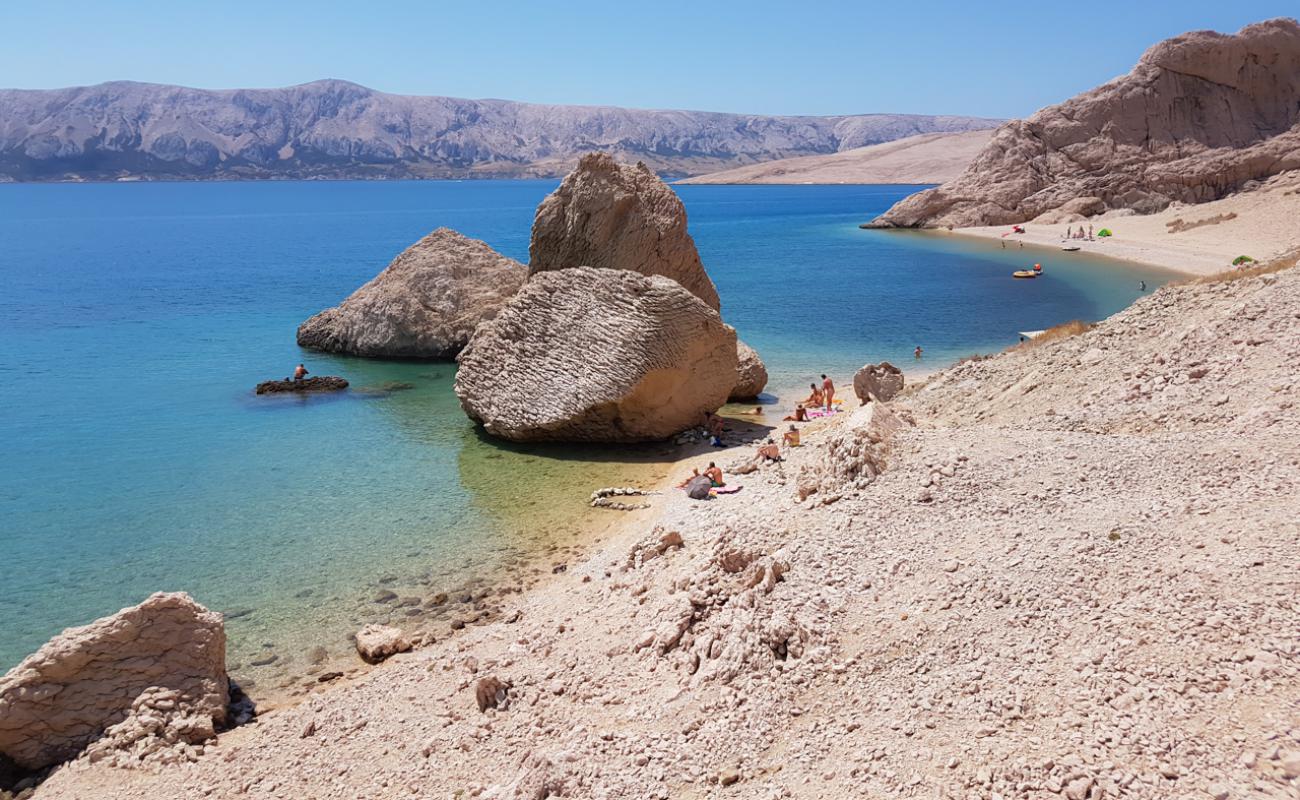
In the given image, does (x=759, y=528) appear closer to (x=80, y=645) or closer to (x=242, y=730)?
(x=242, y=730)

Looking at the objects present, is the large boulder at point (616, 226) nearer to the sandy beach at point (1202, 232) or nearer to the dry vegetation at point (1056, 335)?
the dry vegetation at point (1056, 335)

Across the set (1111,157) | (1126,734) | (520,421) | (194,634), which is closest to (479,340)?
(520,421)

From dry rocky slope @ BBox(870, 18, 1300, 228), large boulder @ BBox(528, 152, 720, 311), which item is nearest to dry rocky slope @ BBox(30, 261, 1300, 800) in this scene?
large boulder @ BBox(528, 152, 720, 311)

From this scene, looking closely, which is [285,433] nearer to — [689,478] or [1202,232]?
[689,478]

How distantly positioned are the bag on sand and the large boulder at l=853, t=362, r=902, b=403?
24.7ft

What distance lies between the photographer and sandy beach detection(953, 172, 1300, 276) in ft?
155

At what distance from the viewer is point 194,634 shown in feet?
35.6

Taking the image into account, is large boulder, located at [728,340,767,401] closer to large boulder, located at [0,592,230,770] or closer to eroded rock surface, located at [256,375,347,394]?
eroded rock surface, located at [256,375,347,394]

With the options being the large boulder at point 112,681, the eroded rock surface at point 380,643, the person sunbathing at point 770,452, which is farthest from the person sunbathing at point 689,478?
the large boulder at point 112,681

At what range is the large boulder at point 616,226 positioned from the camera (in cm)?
2434

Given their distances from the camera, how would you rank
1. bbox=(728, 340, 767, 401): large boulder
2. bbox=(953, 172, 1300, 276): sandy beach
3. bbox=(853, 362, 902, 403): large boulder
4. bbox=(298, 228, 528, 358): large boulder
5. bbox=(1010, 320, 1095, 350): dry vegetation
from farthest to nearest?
bbox=(953, 172, 1300, 276): sandy beach
bbox=(298, 228, 528, 358): large boulder
bbox=(728, 340, 767, 401): large boulder
bbox=(853, 362, 902, 403): large boulder
bbox=(1010, 320, 1095, 350): dry vegetation

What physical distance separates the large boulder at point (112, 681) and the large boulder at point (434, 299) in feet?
70.9

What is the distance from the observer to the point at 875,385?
73.4 feet

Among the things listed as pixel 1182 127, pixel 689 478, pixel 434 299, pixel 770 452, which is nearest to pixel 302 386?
pixel 434 299
